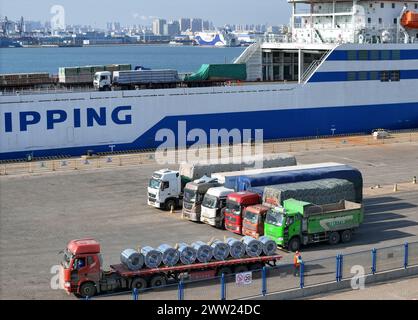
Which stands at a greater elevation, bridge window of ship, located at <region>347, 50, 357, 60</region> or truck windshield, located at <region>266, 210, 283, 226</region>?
bridge window of ship, located at <region>347, 50, 357, 60</region>

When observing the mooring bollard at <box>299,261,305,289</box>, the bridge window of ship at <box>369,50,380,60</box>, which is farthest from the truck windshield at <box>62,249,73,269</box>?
the bridge window of ship at <box>369,50,380,60</box>

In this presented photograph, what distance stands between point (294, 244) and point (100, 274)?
737 cm

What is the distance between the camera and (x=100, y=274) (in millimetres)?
20094

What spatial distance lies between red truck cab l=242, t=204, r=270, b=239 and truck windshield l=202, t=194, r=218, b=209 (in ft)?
6.21

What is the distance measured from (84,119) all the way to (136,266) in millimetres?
24674

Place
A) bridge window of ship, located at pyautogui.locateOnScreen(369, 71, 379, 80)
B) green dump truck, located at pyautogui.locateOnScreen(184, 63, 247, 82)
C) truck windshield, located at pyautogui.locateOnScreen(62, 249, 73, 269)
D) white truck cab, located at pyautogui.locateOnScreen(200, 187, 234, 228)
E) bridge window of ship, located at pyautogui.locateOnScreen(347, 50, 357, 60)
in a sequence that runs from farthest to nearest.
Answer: bridge window of ship, located at pyautogui.locateOnScreen(369, 71, 379, 80) → green dump truck, located at pyautogui.locateOnScreen(184, 63, 247, 82) → bridge window of ship, located at pyautogui.locateOnScreen(347, 50, 357, 60) → white truck cab, located at pyautogui.locateOnScreen(200, 187, 234, 228) → truck windshield, located at pyautogui.locateOnScreen(62, 249, 73, 269)

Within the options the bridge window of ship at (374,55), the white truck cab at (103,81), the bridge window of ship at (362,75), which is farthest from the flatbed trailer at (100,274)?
the bridge window of ship at (374,55)

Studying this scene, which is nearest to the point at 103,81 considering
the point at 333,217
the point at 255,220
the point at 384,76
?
the point at 384,76

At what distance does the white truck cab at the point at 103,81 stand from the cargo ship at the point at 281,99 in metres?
0.54

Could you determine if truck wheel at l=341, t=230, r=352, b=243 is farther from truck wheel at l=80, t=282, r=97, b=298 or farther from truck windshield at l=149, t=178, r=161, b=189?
truck wheel at l=80, t=282, r=97, b=298

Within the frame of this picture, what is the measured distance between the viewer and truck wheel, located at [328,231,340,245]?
2555cm

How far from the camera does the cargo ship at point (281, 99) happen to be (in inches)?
Result: 1694
